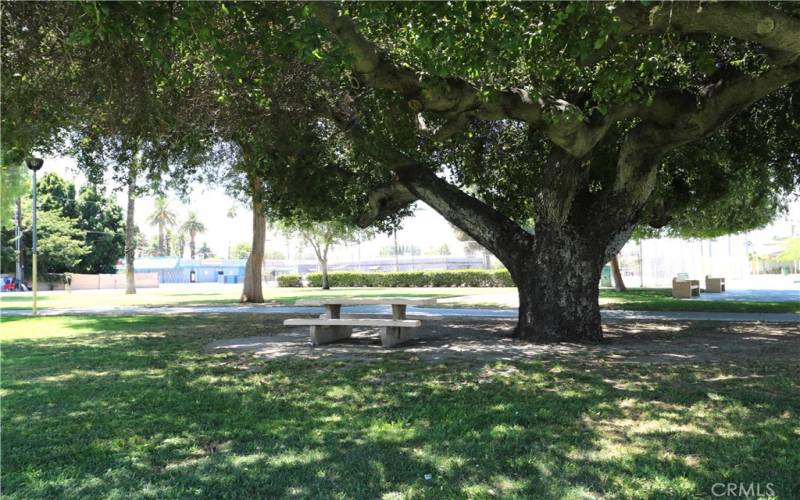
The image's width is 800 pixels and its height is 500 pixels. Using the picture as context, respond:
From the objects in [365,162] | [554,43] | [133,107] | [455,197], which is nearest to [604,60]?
[554,43]

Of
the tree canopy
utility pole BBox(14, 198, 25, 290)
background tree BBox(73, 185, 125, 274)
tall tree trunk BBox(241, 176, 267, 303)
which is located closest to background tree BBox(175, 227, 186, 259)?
background tree BBox(73, 185, 125, 274)

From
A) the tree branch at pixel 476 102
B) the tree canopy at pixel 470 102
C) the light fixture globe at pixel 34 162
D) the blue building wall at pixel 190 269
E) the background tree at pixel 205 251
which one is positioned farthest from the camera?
the background tree at pixel 205 251

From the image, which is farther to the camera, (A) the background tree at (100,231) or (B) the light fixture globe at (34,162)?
(A) the background tree at (100,231)

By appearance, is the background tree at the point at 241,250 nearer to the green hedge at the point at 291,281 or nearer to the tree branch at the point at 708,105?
the green hedge at the point at 291,281

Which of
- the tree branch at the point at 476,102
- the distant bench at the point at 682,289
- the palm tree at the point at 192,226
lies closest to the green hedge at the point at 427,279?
the distant bench at the point at 682,289

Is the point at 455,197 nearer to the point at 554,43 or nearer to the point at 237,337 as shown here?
the point at 554,43

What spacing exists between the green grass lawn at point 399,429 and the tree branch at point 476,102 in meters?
3.12

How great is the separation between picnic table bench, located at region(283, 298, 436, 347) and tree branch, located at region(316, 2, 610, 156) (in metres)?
3.00

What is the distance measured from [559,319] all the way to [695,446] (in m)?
5.35

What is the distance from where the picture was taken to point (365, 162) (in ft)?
40.9

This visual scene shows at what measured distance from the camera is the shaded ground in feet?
26.3

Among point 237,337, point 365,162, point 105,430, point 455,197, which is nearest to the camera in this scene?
point 105,430

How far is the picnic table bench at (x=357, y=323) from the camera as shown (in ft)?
29.8

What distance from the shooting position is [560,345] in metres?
8.93
